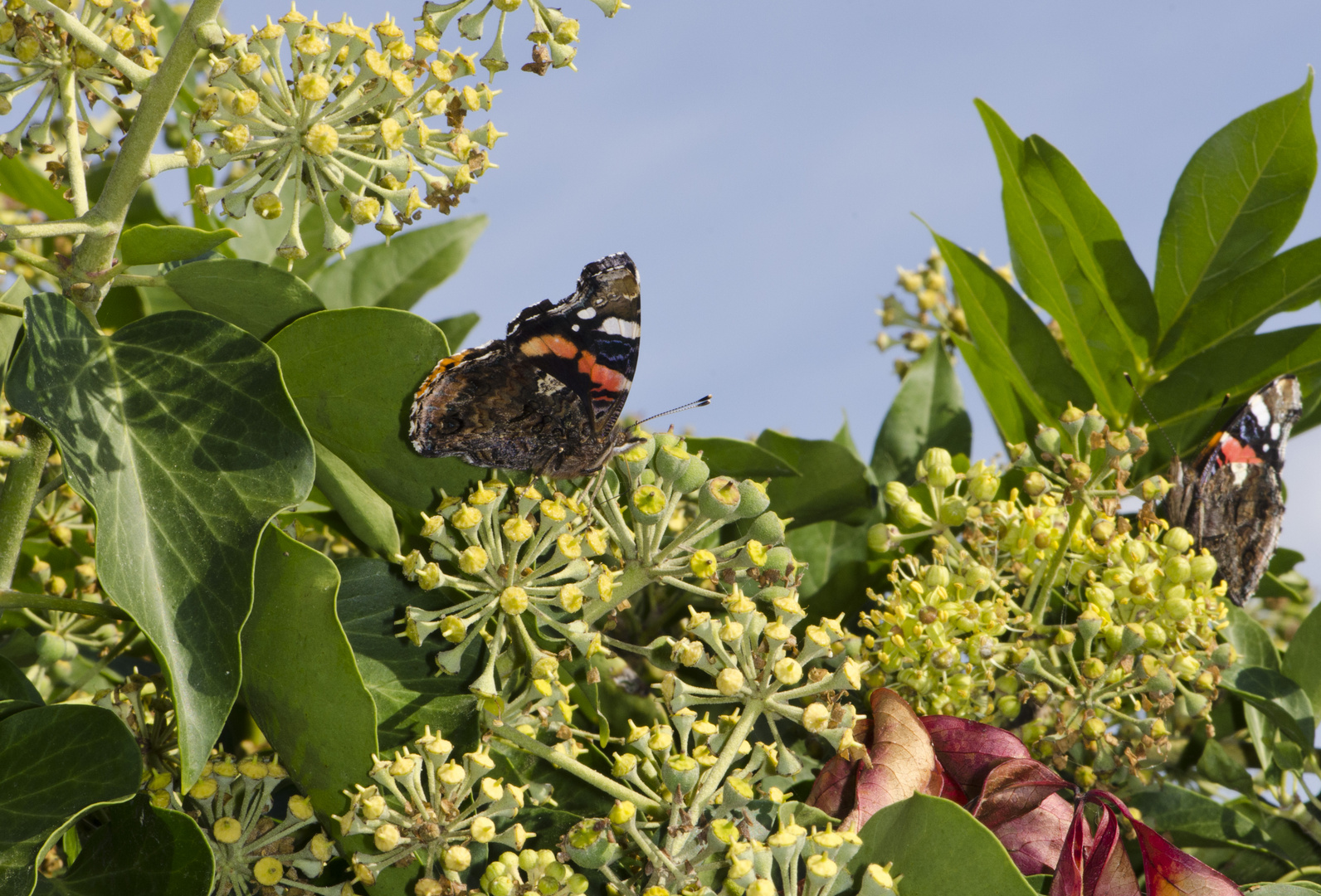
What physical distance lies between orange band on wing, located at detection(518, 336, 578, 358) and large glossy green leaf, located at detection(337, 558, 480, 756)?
0.45 metres

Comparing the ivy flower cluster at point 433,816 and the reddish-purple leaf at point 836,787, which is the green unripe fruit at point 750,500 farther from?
the ivy flower cluster at point 433,816

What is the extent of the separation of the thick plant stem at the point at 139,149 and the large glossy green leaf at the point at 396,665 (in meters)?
0.55

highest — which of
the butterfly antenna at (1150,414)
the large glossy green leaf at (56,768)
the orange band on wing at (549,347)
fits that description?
the orange band on wing at (549,347)

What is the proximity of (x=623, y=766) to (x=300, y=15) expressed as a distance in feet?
3.56

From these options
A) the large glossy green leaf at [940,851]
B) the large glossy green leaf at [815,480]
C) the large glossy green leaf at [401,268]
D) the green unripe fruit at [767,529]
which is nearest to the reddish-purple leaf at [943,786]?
the large glossy green leaf at [940,851]

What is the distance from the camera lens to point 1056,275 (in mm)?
2434

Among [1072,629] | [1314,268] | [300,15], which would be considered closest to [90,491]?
[300,15]

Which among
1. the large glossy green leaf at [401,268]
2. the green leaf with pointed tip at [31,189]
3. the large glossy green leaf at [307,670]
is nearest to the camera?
the large glossy green leaf at [307,670]

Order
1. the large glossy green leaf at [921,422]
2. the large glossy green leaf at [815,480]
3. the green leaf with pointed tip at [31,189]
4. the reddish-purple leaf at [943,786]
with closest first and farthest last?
1. the reddish-purple leaf at [943,786]
2. the large glossy green leaf at [815,480]
3. the green leaf with pointed tip at [31,189]
4. the large glossy green leaf at [921,422]

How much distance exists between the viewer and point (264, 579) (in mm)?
1400

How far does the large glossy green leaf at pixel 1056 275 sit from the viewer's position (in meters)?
2.34

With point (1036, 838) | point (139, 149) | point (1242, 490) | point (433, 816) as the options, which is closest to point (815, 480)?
point (1036, 838)

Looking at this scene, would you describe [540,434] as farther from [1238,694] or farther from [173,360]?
[1238,694]

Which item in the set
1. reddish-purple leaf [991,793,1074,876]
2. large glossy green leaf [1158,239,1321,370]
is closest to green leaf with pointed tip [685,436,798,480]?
reddish-purple leaf [991,793,1074,876]
